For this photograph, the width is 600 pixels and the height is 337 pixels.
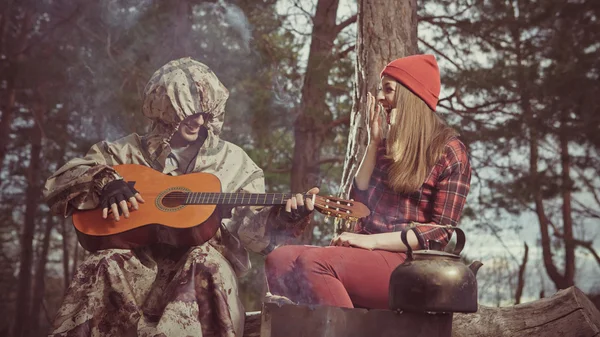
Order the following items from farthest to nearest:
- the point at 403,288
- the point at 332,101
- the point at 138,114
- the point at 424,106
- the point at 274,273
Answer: the point at 332,101
the point at 138,114
the point at 424,106
the point at 274,273
the point at 403,288

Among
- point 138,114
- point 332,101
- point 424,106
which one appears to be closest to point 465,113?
point 332,101

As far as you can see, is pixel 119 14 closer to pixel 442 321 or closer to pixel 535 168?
pixel 535 168

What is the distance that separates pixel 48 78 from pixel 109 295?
9.20 meters

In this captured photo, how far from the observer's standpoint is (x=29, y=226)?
1235 centimetres

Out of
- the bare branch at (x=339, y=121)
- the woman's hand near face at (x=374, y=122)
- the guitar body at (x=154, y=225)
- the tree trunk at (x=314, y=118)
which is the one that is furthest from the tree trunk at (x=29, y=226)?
the woman's hand near face at (x=374, y=122)

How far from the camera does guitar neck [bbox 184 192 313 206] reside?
3.94 metres

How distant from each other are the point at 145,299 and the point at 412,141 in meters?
1.80

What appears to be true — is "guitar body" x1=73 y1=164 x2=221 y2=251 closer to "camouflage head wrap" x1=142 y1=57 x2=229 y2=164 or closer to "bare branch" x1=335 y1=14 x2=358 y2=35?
"camouflage head wrap" x1=142 y1=57 x2=229 y2=164

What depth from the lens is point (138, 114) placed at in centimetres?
1005

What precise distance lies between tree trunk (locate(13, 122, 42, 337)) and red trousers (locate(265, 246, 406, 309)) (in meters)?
9.82

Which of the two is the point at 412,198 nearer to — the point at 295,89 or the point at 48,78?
the point at 295,89

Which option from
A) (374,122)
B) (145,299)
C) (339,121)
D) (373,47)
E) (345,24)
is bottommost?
(145,299)

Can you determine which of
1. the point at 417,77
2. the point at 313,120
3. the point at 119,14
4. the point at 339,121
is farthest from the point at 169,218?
the point at 119,14

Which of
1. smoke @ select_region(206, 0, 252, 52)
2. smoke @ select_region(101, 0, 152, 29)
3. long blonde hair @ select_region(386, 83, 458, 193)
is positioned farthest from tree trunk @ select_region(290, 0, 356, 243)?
long blonde hair @ select_region(386, 83, 458, 193)
